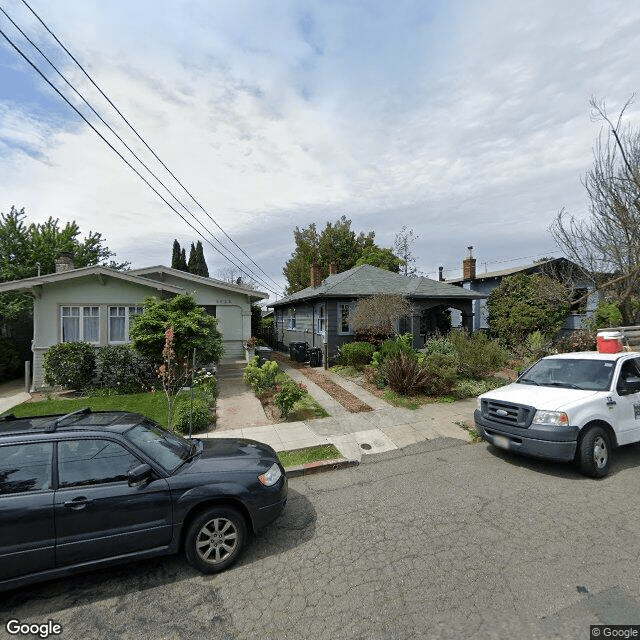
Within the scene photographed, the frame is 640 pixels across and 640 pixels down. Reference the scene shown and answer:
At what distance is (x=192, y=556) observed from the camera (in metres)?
3.29

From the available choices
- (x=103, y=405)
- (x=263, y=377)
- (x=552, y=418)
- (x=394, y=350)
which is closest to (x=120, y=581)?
(x=552, y=418)

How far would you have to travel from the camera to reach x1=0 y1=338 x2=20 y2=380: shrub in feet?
45.5

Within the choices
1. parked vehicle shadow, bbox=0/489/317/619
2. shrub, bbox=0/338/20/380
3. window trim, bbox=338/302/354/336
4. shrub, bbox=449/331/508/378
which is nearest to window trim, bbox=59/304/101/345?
shrub, bbox=0/338/20/380

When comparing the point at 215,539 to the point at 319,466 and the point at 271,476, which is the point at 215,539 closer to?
the point at 271,476

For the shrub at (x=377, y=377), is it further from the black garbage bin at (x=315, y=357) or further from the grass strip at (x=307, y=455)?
the grass strip at (x=307, y=455)

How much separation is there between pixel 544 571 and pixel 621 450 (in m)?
4.46

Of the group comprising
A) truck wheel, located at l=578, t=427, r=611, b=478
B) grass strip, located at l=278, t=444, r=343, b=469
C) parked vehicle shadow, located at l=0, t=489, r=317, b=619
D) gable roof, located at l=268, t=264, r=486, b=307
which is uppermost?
gable roof, located at l=268, t=264, r=486, b=307

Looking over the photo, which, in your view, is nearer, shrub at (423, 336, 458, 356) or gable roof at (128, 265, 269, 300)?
shrub at (423, 336, 458, 356)

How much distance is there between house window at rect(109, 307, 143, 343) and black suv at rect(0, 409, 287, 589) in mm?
9957

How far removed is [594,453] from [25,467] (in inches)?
272

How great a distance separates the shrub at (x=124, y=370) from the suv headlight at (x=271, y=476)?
8.70 metres

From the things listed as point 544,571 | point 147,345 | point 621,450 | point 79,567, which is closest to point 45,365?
point 147,345

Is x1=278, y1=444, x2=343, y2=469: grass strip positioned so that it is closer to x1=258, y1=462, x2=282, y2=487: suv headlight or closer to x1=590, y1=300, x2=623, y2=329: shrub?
x1=258, y1=462, x2=282, y2=487: suv headlight

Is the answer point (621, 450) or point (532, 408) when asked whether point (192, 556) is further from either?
point (621, 450)
